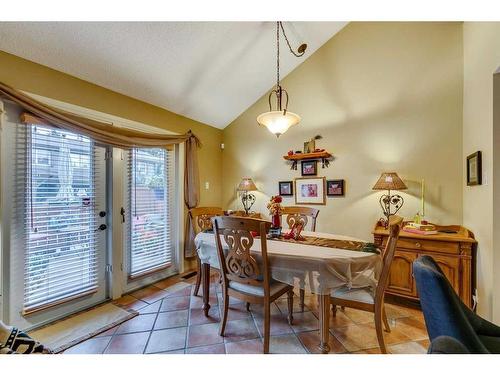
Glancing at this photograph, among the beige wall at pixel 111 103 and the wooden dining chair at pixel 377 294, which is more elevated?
the beige wall at pixel 111 103

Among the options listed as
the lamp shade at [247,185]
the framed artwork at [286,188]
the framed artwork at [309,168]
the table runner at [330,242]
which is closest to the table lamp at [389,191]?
the framed artwork at [309,168]

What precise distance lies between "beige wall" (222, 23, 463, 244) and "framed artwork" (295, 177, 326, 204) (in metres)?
0.11

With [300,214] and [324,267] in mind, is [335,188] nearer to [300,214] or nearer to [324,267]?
[300,214]

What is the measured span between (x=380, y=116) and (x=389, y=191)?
0.98 metres

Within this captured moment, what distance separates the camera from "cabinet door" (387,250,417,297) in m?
2.39

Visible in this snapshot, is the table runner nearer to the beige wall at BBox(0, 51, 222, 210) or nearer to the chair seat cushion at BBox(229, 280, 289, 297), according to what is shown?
the chair seat cushion at BBox(229, 280, 289, 297)

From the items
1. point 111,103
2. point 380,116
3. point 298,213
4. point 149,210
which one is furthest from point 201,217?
point 380,116

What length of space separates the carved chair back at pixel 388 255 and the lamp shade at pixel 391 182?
3.58 ft

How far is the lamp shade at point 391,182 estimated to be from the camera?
2588 mm

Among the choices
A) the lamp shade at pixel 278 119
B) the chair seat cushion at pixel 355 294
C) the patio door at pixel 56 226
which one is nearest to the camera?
the chair seat cushion at pixel 355 294

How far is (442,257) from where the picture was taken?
2.24 m

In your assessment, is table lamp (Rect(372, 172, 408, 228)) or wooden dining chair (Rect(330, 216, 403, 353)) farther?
table lamp (Rect(372, 172, 408, 228))

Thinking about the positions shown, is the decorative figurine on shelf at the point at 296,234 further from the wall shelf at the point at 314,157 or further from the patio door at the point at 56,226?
the patio door at the point at 56,226

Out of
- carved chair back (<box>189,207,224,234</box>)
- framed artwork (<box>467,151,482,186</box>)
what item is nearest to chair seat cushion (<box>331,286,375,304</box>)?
framed artwork (<box>467,151,482,186</box>)
